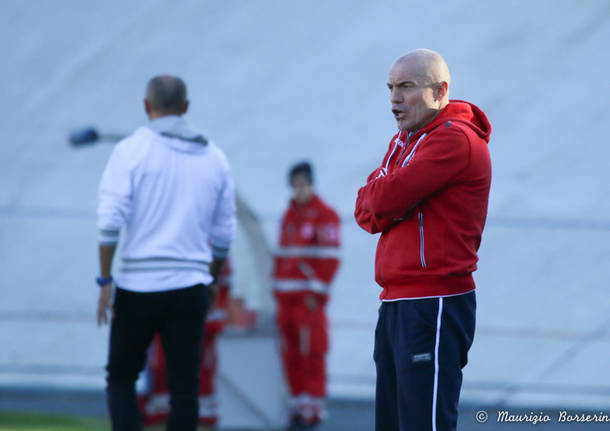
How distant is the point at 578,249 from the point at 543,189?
151cm

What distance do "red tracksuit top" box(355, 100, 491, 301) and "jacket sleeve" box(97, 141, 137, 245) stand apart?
1.16 metres

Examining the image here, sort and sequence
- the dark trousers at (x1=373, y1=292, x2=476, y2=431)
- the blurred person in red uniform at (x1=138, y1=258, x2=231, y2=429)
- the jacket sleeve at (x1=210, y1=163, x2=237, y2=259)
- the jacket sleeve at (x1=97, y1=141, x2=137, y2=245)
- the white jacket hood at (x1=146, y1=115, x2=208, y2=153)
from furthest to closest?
the blurred person in red uniform at (x1=138, y1=258, x2=231, y2=429) → the jacket sleeve at (x1=210, y1=163, x2=237, y2=259) → the white jacket hood at (x1=146, y1=115, x2=208, y2=153) → the jacket sleeve at (x1=97, y1=141, x2=137, y2=245) → the dark trousers at (x1=373, y1=292, x2=476, y2=431)

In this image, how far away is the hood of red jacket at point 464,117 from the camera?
8.66 ft

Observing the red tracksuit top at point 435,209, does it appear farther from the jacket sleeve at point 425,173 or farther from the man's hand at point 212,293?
the man's hand at point 212,293

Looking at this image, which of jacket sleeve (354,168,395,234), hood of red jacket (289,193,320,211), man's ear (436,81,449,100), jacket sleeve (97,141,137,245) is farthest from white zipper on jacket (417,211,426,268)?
hood of red jacket (289,193,320,211)

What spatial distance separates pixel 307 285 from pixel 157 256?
2.42 metres

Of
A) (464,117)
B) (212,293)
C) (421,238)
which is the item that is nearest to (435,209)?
(421,238)

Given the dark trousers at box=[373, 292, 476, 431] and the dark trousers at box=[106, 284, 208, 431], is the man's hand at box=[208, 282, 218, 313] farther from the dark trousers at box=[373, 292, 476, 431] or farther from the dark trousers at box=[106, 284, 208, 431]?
the dark trousers at box=[373, 292, 476, 431]

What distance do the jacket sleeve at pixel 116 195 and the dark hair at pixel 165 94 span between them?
24 centimetres

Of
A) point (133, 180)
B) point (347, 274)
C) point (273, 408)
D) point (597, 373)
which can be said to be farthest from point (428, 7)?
point (133, 180)

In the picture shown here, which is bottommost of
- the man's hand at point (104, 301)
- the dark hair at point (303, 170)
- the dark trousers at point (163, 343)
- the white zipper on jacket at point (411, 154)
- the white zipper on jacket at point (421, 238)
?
the dark trousers at point (163, 343)

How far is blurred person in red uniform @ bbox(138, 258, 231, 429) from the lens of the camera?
5.51 metres

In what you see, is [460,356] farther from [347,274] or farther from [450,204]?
[347,274]

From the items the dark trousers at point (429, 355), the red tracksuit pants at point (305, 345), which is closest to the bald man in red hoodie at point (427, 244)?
the dark trousers at point (429, 355)
